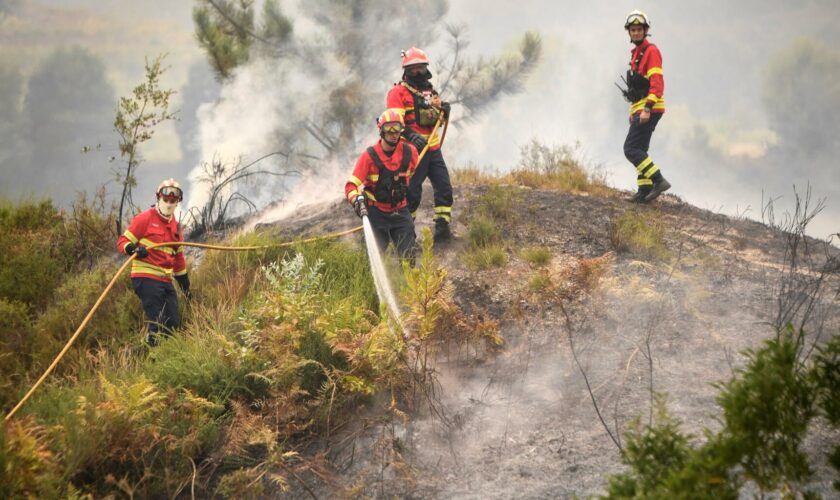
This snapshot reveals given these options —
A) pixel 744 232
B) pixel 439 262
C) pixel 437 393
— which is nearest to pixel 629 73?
pixel 744 232

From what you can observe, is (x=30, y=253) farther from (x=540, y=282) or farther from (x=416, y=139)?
(x=540, y=282)

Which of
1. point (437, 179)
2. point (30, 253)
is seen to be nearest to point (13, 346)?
point (30, 253)

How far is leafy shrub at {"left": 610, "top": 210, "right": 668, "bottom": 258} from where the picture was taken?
24.5ft

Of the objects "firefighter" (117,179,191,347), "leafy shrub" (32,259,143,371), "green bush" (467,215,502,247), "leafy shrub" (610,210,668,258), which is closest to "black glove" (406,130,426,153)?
"green bush" (467,215,502,247)

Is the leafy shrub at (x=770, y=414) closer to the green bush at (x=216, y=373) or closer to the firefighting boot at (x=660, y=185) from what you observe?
the green bush at (x=216, y=373)

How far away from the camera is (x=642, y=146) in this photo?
9.07 m

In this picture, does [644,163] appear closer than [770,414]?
No

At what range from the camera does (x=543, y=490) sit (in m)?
3.84

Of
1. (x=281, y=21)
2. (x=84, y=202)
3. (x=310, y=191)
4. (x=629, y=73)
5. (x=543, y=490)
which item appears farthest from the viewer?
(x=281, y=21)

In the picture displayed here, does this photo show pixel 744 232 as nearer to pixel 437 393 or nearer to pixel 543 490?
pixel 437 393

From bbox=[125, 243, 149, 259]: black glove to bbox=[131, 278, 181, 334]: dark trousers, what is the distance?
27cm

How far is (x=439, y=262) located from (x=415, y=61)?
2.23 metres

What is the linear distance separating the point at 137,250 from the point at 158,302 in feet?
1.69

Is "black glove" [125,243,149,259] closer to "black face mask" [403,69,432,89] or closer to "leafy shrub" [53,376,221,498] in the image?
"leafy shrub" [53,376,221,498]
